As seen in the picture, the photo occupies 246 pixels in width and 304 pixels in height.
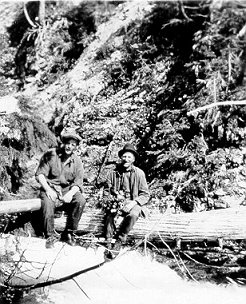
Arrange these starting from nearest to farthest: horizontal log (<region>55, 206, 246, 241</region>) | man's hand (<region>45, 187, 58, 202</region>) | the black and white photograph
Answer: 1. the black and white photograph
2. horizontal log (<region>55, 206, 246, 241</region>)
3. man's hand (<region>45, 187, 58, 202</region>)

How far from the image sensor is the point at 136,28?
11656 millimetres

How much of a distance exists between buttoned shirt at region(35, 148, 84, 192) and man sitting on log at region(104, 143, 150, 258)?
626 mm

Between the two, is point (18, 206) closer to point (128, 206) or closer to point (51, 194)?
point (51, 194)

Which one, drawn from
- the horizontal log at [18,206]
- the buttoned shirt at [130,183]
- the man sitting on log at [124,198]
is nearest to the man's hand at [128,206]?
the man sitting on log at [124,198]

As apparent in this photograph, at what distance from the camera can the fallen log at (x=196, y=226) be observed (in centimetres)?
626

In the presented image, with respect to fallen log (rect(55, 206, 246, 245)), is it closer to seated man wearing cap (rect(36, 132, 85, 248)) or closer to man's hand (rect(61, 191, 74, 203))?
seated man wearing cap (rect(36, 132, 85, 248))

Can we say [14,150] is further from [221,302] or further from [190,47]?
[190,47]

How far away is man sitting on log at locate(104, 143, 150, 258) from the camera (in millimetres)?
6609

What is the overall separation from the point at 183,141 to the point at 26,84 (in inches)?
261

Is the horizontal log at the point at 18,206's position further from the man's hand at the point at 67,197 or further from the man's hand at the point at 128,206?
the man's hand at the point at 128,206

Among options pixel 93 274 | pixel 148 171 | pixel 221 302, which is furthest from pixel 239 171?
pixel 93 274

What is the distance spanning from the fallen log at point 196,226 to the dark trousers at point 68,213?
0.36 m

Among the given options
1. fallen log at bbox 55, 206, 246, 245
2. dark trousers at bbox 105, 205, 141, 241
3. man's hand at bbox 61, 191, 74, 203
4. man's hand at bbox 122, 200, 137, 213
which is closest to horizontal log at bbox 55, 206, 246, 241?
fallen log at bbox 55, 206, 246, 245

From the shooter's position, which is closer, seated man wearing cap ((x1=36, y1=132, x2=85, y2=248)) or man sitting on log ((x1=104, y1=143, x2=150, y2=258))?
man sitting on log ((x1=104, y1=143, x2=150, y2=258))
